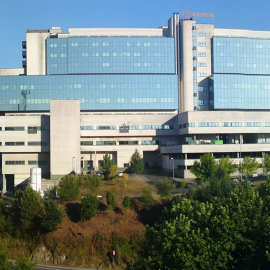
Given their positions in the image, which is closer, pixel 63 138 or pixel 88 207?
pixel 88 207

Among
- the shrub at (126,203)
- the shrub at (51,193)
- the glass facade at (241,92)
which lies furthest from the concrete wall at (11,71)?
the shrub at (126,203)

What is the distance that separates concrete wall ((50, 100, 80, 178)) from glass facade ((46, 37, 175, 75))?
12825 mm

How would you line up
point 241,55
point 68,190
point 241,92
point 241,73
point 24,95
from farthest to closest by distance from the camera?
point 241,73 < point 241,55 < point 241,92 < point 24,95 < point 68,190

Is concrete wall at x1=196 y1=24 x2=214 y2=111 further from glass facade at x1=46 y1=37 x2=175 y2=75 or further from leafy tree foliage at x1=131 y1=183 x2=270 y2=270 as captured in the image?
leafy tree foliage at x1=131 y1=183 x2=270 y2=270

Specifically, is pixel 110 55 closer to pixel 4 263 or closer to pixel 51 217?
pixel 51 217

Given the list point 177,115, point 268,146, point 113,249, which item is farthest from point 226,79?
point 113,249

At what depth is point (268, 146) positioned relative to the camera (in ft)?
209

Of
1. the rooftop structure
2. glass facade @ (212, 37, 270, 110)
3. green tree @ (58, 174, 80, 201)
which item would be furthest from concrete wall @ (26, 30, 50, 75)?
green tree @ (58, 174, 80, 201)

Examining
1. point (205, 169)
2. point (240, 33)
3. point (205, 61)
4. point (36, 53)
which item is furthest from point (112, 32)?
point (205, 169)

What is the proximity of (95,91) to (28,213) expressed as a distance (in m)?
40.0

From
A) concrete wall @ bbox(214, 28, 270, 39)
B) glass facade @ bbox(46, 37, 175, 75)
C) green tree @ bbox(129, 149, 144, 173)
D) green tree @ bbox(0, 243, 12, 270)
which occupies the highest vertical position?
concrete wall @ bbox(214, 28, 270, 39)

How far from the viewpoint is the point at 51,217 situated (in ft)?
120

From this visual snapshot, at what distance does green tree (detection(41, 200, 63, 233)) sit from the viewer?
36406 millimetres

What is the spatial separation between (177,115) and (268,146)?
16.6 m
